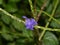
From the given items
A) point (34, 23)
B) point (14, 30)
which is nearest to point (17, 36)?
point (14, 30)

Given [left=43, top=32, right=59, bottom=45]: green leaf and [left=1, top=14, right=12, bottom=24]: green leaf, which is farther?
[left=1, top=14, right=12, bottom=24]: green leaf

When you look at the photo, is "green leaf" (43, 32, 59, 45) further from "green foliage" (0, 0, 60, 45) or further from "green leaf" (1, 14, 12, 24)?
"green leaf" (1, 14, 12, 24)

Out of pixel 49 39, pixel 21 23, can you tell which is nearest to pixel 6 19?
pixel 21 23

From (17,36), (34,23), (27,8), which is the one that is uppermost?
(34,23)

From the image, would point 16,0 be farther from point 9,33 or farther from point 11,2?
point 9,33

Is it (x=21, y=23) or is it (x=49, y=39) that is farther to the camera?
(x=21, y=23)

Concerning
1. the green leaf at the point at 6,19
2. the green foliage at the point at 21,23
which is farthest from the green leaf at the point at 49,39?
the green leaf at the point at 6,19

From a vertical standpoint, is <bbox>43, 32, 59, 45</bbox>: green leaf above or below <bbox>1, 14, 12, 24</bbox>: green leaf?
below

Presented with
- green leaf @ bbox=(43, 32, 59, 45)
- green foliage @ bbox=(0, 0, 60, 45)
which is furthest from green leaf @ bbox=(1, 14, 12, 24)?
green leaf @ bbox=(43, 32, 59, 45)

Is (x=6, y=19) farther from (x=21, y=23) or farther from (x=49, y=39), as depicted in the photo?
(x=49, y=39)

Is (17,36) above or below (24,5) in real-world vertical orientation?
below

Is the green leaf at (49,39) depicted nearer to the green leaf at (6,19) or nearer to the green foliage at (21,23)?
the green foliage at (21,23)
